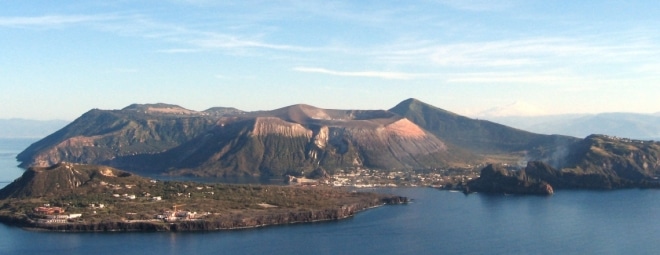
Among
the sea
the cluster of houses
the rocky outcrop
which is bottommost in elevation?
the sea

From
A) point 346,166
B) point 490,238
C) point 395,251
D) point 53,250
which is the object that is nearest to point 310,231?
point 395,251

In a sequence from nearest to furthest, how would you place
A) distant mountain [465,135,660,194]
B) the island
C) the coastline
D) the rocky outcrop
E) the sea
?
the sea
the coastline
the island
the rocky outcrop
distant mountain [465,135,660,194]

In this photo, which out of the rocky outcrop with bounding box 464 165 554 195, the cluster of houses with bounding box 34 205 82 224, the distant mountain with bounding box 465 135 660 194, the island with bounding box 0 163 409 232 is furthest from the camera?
the distant mountain with bounding box 465 135 660 194

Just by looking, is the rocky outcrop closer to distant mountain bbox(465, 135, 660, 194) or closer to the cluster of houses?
distant mountain bbox(465, 135, 660, 194)

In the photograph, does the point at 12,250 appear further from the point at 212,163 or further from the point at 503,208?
the point at 212,163

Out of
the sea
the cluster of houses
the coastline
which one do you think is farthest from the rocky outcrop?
the cluster of houses
